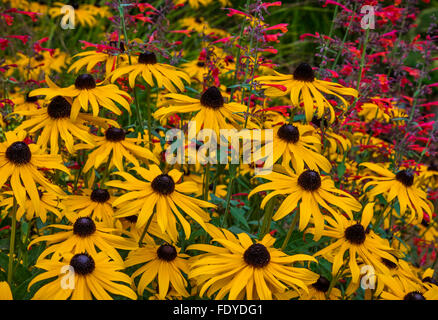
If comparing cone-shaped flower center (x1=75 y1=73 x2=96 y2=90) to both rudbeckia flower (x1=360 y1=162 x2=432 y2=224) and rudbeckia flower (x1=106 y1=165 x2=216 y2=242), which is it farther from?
rudbeckia flower (x1=360 y1=162 x2=432 y2=224)

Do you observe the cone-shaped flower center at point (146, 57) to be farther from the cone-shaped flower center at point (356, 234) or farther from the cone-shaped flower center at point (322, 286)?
the cone-shaped flower center at point (322, 286)

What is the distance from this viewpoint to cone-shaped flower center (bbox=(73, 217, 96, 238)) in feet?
4.32

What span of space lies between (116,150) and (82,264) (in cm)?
58

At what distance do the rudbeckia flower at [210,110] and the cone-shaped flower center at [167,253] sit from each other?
400 millimetres

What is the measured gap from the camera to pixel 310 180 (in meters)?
1.34

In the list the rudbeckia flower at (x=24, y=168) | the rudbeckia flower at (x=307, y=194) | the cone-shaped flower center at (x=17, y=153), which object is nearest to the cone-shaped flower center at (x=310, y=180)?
Answer: the rudbeckia flower at (x=307, y=194)

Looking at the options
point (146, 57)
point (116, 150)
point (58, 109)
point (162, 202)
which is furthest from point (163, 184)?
point (146, 57)

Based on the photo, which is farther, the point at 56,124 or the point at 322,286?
the point at 322,286

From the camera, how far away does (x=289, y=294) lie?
53.9 inches

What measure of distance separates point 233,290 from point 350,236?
0.59 meters

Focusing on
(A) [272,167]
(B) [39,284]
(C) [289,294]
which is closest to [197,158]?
(A) [272,167]

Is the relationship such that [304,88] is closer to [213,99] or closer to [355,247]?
[213,99]

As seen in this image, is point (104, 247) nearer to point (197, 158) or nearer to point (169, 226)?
point (169, 226)

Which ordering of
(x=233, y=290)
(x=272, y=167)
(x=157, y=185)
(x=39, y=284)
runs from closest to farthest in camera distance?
(x=233, y=290), (x=39, y=284), (x=157, y=185), (x=272, y=167)
